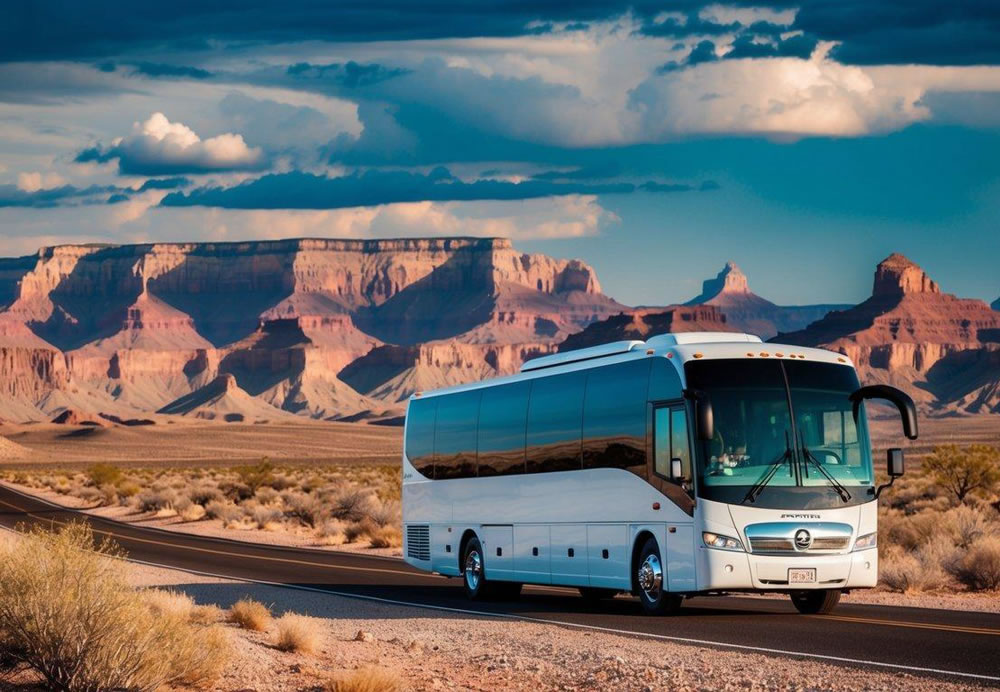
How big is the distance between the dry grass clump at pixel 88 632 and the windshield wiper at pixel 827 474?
7929mm

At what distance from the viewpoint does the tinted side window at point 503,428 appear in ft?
73.7

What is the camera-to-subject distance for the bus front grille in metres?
25.3

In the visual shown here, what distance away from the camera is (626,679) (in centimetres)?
1376

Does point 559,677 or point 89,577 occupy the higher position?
point 89,577

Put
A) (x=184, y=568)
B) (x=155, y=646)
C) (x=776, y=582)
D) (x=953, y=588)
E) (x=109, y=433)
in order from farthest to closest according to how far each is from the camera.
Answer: (x=109, y=433), (x=184, y=568), (x=953, y=588), (x=776, y=582), (x=155, y=646)

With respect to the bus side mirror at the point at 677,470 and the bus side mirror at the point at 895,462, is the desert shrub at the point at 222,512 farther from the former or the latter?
the bus side mirror at the point at 895,462

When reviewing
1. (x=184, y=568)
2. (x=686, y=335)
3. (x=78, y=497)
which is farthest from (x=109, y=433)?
(x=686, y=335)

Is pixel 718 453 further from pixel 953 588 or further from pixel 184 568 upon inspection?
pixel 184 568

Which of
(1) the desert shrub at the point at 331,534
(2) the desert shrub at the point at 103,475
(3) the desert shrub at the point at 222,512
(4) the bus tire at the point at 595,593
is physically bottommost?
(4) the bus tire at the point at 595,593

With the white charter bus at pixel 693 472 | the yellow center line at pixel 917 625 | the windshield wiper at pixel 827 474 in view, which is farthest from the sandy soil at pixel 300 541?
the windshield wiper at pixel 827 474

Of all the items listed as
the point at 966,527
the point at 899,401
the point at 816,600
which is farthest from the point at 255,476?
the point at 899,401

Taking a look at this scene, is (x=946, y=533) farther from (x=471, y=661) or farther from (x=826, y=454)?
(x=471, y=661)

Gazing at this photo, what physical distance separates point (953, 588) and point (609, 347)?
7.13 m

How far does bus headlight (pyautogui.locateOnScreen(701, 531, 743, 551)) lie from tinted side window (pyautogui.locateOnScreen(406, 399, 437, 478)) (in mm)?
8159
